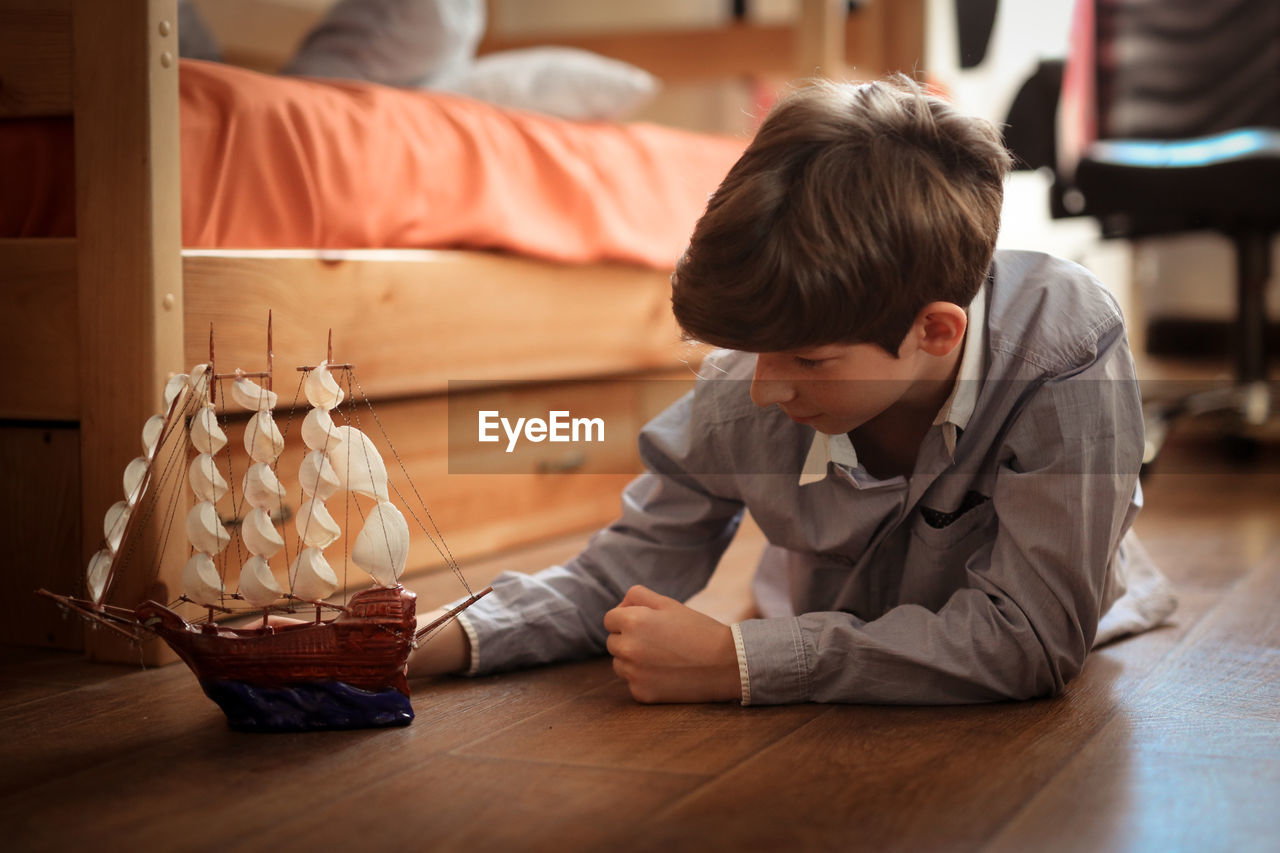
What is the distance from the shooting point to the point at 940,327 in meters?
0.95

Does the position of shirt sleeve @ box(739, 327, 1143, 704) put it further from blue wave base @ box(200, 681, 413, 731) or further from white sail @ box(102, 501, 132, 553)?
white sail @ box(102, 501, 132, 553)

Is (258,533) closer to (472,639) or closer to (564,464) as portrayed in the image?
(472,639)

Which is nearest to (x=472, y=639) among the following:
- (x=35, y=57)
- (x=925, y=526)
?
(x=925, y=526)

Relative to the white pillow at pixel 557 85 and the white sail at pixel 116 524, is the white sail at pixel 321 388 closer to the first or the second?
the white sail at pixel 116 524

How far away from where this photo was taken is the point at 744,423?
110 centimetres

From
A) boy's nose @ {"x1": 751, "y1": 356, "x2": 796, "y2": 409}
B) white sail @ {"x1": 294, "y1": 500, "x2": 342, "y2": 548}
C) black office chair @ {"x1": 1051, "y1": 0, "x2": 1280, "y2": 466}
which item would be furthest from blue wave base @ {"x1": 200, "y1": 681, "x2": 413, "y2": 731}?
black office chair @ {"x1": 1051, "y1": 0, "x2": 1280, "y2": 466}

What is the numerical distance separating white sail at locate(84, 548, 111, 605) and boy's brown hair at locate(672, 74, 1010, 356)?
0.43 meters

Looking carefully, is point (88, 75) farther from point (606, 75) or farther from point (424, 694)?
point (606, 75)

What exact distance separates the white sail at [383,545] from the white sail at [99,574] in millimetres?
174

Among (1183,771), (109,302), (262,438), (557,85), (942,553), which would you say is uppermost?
(557,85)

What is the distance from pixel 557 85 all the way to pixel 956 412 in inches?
46.6

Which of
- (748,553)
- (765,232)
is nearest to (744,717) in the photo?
(765,232)

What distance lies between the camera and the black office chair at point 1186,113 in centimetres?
237

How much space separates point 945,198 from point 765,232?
0.43 ft
